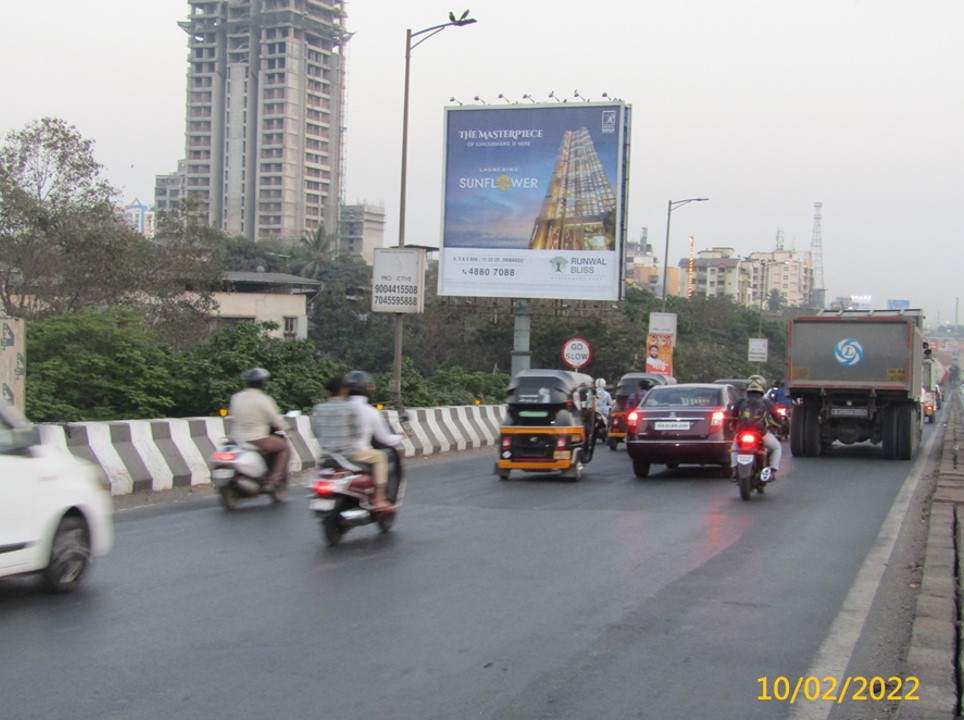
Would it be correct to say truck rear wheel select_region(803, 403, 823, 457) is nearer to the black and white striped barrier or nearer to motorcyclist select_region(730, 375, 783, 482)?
motorcyclist select_region(730, 375, 783, 482)

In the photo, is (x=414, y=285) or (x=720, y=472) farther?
(x=414, y=285)

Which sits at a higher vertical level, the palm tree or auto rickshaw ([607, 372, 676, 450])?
the palm tree

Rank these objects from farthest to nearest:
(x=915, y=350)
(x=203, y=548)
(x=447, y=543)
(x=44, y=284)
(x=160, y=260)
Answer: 1. (x=160, y=260)
2. (x=44, y=284)
3. (x=915, y=350)
4. (x=447, y=543)
5. (x=203, y=548)

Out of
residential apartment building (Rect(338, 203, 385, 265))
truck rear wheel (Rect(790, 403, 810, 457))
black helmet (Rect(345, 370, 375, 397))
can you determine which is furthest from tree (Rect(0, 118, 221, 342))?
A: residential apartment building (Rect(338, 203, 385, 265))

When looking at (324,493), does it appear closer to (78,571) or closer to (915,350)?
(78,571)

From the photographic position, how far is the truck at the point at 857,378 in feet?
80.8

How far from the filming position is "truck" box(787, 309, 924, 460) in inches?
969

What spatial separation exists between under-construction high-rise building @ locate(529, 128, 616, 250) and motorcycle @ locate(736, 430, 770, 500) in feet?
68.9

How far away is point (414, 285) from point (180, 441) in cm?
1074

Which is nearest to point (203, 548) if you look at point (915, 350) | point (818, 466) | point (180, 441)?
point (180, 441)

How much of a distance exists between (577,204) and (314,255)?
64.1m

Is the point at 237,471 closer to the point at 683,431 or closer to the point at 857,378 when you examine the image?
the point at 683,431

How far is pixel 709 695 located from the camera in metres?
5.88
